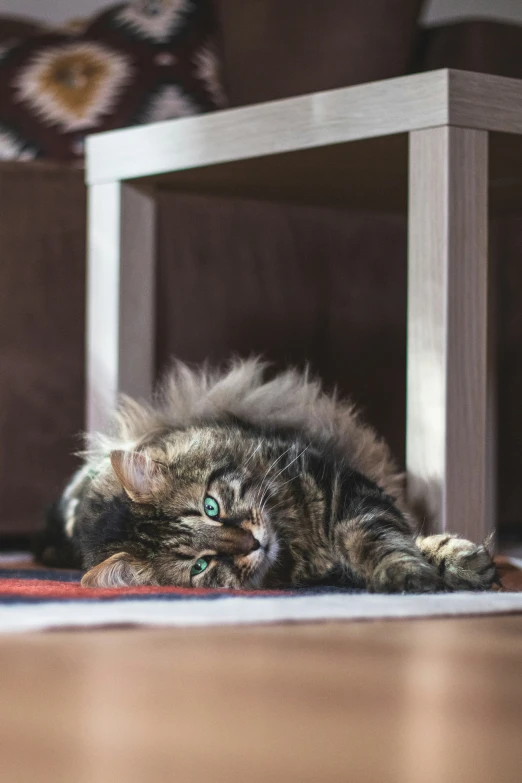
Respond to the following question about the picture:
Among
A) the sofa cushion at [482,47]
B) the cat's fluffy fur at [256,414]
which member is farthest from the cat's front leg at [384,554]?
the sofa cushion at [482,47]

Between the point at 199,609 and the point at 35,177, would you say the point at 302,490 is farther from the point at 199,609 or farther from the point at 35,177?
the point at 35,177

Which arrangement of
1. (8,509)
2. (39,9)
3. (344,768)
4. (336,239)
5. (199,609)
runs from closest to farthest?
(344,768) < (199,609) < (8,509) < (336,239) < (39,9)

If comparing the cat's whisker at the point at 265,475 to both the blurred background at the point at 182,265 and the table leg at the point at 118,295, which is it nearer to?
the table leg at the point at 118,295

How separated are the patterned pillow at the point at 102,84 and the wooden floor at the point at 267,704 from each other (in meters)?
1.63

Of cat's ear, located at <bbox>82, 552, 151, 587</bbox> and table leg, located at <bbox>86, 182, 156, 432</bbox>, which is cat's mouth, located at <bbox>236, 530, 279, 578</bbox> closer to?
cat's ear, located at <bbox>82, 552, 151, 587</bbox>

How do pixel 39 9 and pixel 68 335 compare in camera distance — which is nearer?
pixel 68 335

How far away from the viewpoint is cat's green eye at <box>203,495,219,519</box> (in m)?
1.43

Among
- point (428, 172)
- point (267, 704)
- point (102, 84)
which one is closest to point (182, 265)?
point (102, 84)

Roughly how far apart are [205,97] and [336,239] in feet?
1.50

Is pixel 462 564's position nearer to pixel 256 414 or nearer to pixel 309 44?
pixel 256 414

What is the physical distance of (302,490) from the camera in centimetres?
152

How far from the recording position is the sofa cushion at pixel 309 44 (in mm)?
3004

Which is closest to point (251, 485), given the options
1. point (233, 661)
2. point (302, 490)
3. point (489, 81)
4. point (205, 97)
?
point (302, 490)

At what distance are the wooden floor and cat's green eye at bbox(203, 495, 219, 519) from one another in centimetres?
31
